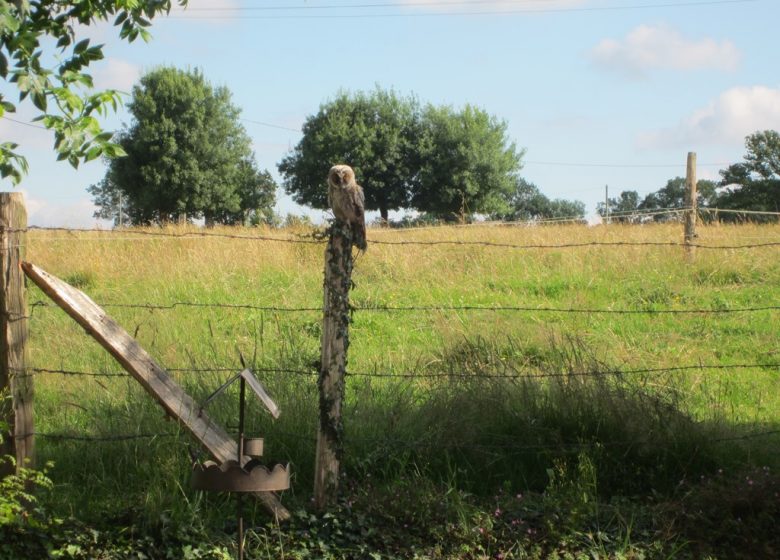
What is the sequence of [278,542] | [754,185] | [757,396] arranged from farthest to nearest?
1. [754,185]
2. [757,396]
3. [278,542]

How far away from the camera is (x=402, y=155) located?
1962 inches

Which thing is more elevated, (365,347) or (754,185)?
(754,185)

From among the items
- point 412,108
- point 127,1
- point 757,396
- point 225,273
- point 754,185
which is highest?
point 412,108

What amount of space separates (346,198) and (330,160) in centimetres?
4480

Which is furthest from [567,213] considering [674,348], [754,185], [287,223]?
[674,348]

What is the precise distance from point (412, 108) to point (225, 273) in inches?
1634

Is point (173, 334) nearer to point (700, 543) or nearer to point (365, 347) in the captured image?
point (365, 347)

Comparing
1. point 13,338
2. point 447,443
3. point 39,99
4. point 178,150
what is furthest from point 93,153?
point 178,150

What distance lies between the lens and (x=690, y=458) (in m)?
5.43

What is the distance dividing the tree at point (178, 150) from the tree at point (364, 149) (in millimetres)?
5806

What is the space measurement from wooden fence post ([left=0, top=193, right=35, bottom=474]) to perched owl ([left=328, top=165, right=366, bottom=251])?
1.81 metres

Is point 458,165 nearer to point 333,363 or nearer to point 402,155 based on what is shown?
point 402,155

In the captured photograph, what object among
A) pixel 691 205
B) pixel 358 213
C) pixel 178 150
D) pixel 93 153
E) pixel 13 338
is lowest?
pixel 13 338

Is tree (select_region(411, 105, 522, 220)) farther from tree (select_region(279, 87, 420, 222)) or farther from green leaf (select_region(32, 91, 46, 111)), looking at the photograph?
green leaf (select_region(32, 91, 46, 111))
